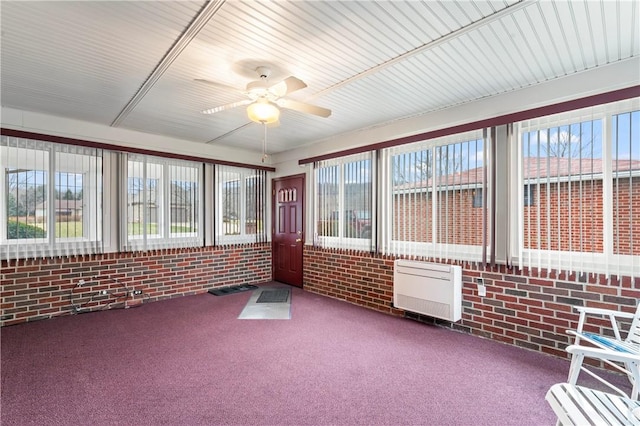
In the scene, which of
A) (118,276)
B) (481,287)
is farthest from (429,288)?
(118,276)

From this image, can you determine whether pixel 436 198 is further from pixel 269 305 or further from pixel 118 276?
pixel 118 276

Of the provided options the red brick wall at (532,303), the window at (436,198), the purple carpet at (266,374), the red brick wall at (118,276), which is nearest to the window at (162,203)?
the red brick wall at (118,276)

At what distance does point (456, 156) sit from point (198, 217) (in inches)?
161

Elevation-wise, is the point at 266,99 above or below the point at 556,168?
above

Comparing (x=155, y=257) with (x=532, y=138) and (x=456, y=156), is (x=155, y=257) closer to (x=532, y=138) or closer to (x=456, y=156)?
(x=456, y=156)

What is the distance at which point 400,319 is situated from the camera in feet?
12.8

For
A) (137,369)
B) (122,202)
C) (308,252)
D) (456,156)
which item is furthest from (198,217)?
(456,156)

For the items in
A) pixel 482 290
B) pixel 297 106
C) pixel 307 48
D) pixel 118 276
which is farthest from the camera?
pixel 118 276

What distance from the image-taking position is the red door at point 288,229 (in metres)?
5.67

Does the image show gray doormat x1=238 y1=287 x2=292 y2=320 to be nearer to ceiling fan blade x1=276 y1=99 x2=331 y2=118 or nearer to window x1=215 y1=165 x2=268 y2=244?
window x1=215 y1=165 x2=268 y2=244

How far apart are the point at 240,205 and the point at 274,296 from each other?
1.87 meters

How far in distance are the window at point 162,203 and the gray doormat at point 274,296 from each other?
145cm

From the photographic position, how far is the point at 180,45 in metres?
2.32

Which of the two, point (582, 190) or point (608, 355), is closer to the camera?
point (608, 355)
